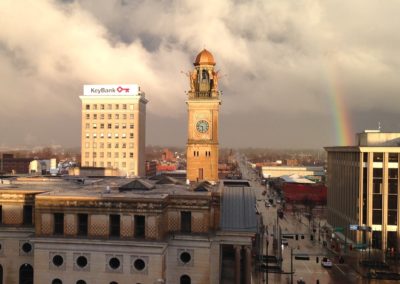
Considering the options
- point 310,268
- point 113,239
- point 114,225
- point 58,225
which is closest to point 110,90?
point 310,268

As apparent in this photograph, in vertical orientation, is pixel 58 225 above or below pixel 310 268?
above

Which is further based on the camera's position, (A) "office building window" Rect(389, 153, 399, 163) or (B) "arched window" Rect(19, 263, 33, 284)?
(A) "office building window" Rect(389, 153, 399, 163)

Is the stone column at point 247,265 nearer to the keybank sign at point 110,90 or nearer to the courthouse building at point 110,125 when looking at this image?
the courthouse building at point 110,125

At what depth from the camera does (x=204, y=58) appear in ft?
287

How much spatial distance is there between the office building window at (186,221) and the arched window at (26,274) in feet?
58.5

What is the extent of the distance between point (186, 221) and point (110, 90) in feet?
405

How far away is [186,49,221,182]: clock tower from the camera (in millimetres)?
86312

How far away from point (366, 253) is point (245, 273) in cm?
3717

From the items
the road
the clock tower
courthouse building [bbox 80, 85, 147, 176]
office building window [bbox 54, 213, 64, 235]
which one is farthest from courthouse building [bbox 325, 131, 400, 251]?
courthouse building [bbox 80, 85, 147, 176]

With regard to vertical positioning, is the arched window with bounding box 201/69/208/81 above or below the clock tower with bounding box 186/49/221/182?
above

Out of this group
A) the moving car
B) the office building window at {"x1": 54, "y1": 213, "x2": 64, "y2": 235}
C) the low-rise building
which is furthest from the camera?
the moving car

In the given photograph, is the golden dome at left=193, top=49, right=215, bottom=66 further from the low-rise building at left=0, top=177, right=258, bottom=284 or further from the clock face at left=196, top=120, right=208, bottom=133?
the low-rise building at left=0, top=177, right=258, bottom=284

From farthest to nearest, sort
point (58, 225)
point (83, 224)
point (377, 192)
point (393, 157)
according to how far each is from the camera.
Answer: point (393, 157)
point (377, 192)
point (58, 225)
point (83, 224)

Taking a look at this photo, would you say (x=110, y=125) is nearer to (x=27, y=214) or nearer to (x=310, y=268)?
(x=310, y=268)
